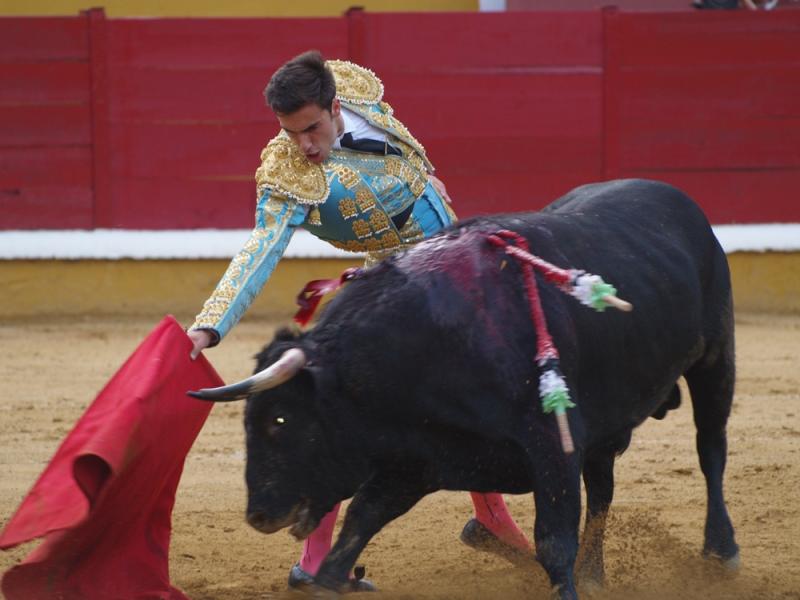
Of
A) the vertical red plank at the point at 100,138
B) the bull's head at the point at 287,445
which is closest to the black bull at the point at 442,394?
the bull's head at the point at 287,445

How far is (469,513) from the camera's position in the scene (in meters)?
3.79

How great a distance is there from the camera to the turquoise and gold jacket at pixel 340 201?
280 cm

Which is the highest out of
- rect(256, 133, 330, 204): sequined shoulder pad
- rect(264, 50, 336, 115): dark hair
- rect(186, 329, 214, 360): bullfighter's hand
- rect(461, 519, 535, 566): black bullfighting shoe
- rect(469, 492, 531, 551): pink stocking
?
rect(264, 50, 336, 115): dark hair

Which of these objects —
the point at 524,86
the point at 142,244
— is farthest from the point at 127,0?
the point at 524,86

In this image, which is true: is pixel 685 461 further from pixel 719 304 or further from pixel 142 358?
pixel 142 358

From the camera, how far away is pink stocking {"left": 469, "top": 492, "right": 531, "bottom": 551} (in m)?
3.23

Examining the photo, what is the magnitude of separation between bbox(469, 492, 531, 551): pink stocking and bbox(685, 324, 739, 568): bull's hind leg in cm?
43

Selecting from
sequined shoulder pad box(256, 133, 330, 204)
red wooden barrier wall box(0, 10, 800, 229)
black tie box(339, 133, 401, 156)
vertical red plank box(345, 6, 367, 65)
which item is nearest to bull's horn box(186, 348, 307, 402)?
sequined shoulder pad box(256, 133, 330, 204)

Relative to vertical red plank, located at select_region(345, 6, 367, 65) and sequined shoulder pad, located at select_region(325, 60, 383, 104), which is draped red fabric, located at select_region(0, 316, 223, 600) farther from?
vertical red plank, located at select_region(345, 6, 367, 65)

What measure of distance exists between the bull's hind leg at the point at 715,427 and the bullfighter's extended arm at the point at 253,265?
3.48ft

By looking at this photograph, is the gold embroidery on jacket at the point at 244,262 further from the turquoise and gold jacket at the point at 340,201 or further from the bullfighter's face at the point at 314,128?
the bullfighter's face at the point at 314,128

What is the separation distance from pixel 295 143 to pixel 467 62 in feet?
14.5

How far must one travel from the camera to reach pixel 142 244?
23.1 ft

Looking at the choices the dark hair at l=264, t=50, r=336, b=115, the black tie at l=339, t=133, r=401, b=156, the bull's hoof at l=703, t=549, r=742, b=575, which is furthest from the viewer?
the bull's hoof at l=703, t=549, r=742, b=575
